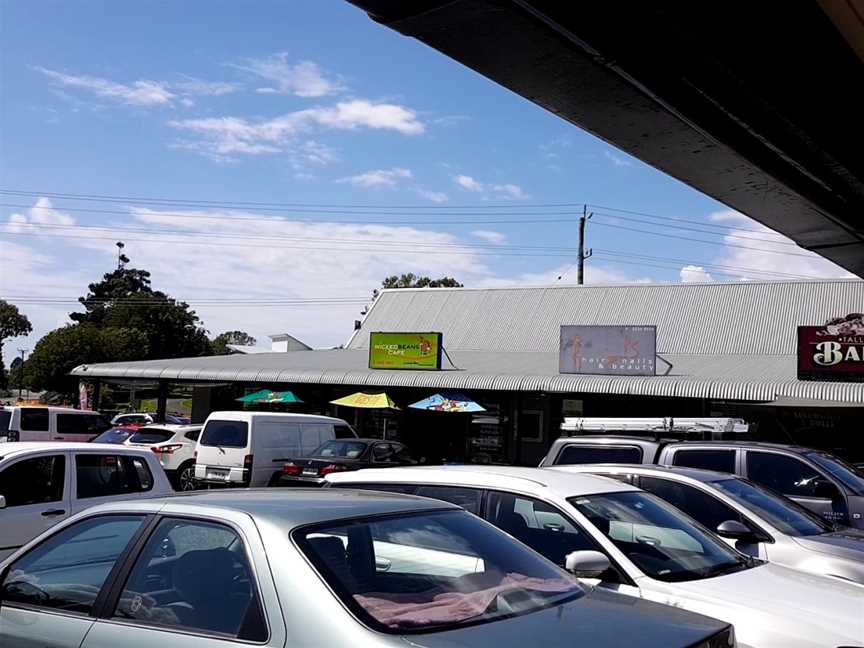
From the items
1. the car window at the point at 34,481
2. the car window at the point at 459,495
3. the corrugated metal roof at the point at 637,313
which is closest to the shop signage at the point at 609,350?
the corrugated metal roof at the point at 637,313

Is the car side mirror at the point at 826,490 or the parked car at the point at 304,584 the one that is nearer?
the parked car at the point at 304,584

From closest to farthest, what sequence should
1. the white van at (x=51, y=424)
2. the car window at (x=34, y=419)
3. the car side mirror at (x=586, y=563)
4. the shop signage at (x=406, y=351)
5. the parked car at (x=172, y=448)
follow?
1. the car side mirror at (x=586, y=563)
2. the parked car at (x=172, y=448)
3. the white van at (x=51, y=424)
4. the car window at (x=34, y=419)
5. the shop signage at (x=406, y=351)

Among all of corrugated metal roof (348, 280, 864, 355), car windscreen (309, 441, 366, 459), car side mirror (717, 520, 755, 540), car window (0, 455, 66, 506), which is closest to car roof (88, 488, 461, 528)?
car side mirror (717, 520, 755, 540)

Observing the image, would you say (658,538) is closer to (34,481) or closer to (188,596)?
(188,596)

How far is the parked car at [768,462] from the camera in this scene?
1095cm

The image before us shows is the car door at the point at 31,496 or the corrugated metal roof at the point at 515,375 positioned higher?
the corrugated metal roof at the point at 515,375

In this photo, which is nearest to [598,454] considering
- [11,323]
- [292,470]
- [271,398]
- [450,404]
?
[292,470]

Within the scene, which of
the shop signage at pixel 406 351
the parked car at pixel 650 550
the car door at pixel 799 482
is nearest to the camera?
the parked car at pixel 650 550

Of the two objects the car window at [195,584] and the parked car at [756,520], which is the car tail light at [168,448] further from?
the car window at [195,584]

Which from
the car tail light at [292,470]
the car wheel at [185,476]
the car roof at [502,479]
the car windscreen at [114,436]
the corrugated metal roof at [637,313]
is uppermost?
the corrugated metal roof at [637,313]

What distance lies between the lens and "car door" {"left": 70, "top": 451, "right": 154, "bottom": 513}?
9.67 metres

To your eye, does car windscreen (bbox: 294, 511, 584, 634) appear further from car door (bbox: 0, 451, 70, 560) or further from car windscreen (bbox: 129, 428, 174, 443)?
car windscreen (bbox: 129, 428, 174, 443)

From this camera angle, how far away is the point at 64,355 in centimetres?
6122

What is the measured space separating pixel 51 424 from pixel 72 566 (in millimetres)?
21406
